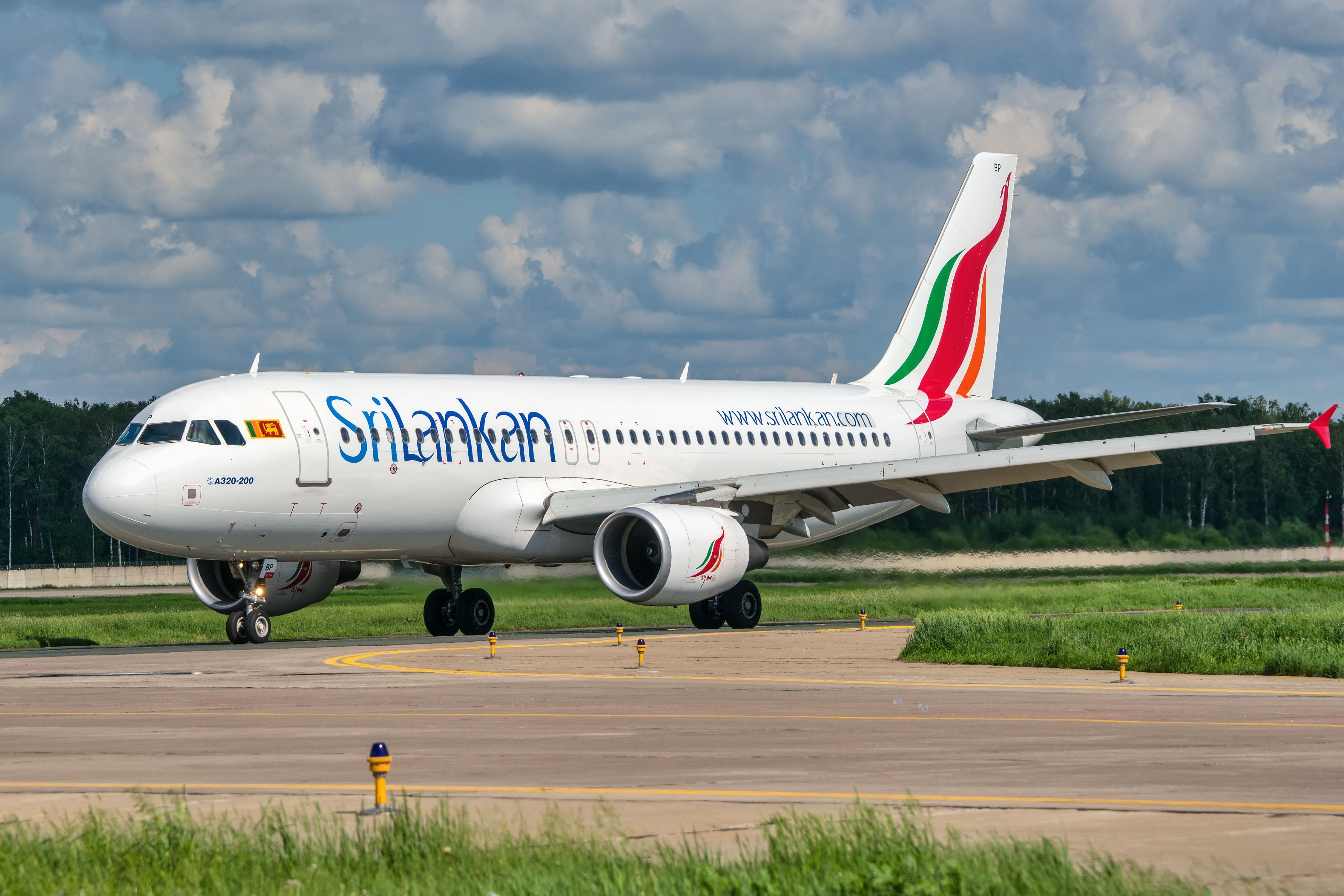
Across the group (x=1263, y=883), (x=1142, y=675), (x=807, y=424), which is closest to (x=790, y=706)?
(x=1142, y=675)

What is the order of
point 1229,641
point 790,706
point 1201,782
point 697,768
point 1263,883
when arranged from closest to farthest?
point 1263,883 → point 1201,782 → point 697,768 → point 790,706 → point 1229,641

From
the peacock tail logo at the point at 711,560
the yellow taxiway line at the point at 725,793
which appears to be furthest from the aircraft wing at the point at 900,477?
the yellow taxiway line at the point at 725,793

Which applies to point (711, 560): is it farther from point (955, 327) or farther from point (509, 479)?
point (955, 327)

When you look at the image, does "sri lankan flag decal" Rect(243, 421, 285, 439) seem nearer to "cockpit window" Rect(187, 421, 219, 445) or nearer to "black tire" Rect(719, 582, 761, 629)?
"cockpit window" Rect(187, 421, 219, 445)

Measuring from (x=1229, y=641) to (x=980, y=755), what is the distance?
11.9 m

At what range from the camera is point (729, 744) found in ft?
46.9

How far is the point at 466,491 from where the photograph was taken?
30188 mm

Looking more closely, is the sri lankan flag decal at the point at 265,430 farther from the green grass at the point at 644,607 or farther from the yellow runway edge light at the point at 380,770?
the yellow runway edge light at the point at 380,770

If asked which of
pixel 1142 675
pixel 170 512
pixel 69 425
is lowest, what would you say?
pixel 1142 675

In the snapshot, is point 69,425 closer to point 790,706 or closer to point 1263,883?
point 790,706

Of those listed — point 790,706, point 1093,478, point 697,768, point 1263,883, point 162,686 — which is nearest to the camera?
point 1263,883

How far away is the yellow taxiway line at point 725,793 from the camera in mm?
10500

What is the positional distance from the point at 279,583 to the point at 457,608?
3.38 meters

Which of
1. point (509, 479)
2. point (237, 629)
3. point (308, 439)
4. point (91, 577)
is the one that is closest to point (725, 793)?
point (308, 439)
